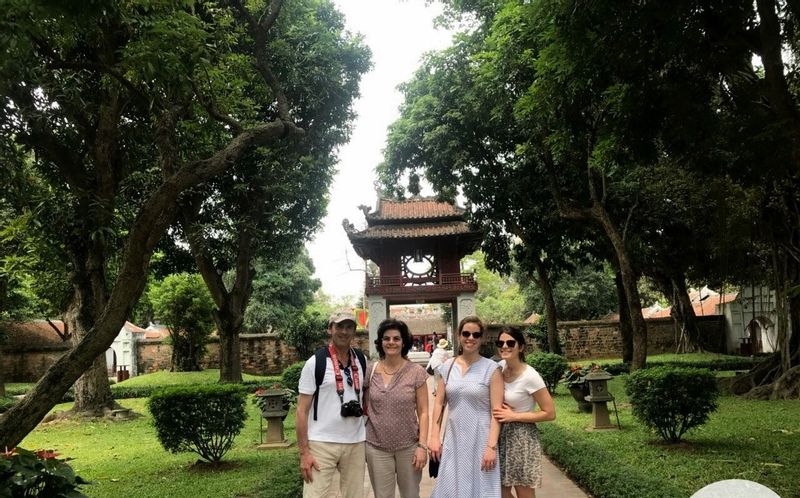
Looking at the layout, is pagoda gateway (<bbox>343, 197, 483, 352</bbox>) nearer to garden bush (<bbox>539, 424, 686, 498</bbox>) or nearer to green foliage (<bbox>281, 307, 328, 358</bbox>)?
green foliage (<bbox>281, 307, 328, 358</bbox>)

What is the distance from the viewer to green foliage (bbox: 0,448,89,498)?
2831 mm

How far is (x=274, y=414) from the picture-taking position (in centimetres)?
882

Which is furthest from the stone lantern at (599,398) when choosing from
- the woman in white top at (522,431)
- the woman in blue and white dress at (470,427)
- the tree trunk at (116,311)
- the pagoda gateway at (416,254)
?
the pagoda gateway at (416,254)

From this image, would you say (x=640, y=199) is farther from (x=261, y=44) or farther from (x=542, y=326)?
(x=261, y=44)

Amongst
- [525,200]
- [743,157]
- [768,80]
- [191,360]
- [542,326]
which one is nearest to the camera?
[768,80]

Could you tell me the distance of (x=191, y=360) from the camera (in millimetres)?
23781

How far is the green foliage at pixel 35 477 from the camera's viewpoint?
2831mm

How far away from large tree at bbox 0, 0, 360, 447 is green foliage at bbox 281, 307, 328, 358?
12.0 metres

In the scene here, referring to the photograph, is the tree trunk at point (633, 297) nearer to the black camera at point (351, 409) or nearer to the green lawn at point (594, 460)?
the green lawn at point (594, 460)

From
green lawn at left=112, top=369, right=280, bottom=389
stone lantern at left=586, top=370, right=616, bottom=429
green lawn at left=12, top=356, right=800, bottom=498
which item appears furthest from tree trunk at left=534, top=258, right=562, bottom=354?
stone lantern at left=586, top=370, right=616, bottom=429

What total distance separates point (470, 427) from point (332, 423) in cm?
84

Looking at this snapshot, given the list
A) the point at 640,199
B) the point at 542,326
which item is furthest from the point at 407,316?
the point at 640,199

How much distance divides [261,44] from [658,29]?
4.52 meters

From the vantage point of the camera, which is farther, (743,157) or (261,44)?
(743,157)
